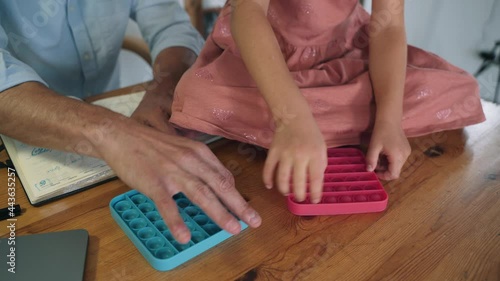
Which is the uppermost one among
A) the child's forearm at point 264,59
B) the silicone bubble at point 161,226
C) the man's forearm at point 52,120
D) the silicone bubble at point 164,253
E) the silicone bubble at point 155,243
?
the child's forearm at point 264,59

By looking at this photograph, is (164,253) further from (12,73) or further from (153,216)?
(12,73)

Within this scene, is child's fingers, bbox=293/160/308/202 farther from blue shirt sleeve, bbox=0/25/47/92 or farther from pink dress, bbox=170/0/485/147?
blue shirt sleeve, bbox=0/25/47/92

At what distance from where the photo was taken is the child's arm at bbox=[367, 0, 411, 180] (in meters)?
0.54

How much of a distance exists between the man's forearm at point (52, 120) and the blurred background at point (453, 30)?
→ 0.81 meters

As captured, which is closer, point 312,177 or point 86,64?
point 312,177

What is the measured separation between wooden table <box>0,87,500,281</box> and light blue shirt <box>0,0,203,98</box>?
1.24 feet

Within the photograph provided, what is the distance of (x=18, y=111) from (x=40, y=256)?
23 centimetres

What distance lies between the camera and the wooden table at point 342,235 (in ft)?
1.40

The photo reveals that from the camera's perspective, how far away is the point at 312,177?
45cm

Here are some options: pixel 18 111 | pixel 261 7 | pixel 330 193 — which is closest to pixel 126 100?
pixel 18 111

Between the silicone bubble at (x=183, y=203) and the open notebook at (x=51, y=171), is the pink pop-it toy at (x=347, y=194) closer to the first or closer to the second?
the silicone bubble at (x=183, y=203)

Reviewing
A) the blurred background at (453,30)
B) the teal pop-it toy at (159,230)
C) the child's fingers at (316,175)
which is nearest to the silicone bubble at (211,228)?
the teal pop-it toy at (159,230)

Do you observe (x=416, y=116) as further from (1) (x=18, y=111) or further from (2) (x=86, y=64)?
(2) (x=86, y=64)

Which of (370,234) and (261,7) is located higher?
(261,7)
